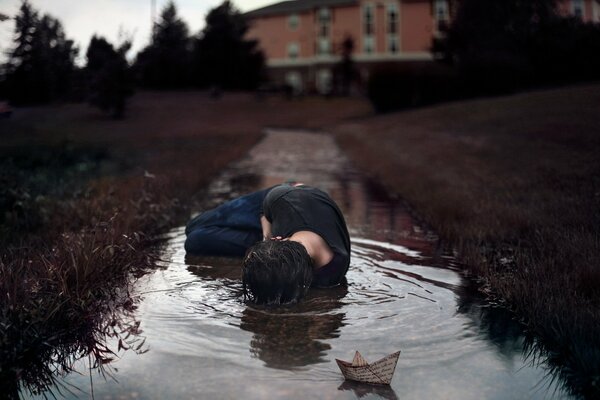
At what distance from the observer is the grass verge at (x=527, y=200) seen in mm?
3748

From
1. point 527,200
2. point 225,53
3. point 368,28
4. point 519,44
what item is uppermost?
point 368,28

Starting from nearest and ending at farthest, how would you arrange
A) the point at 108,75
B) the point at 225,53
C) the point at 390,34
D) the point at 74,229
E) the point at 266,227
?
the point at 266,227 < the point at 74,229 < the point at 108,75 < the point at 225,53 < the point at 390,34

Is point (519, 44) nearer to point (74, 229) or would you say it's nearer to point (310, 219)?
point (74, 229)

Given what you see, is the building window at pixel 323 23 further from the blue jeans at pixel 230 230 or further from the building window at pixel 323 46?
the blue jeans at pixel 230 230

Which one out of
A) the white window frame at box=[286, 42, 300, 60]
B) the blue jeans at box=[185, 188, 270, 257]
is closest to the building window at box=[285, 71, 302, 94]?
the white window frame at box=[286, 42, 300, 60]

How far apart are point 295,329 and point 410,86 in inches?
1059

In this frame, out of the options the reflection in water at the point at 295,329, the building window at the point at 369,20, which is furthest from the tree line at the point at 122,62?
the building window at the point at 369,20

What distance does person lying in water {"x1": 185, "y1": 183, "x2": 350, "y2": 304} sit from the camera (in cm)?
402

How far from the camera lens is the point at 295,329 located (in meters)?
4.00

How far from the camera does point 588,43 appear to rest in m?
25.0

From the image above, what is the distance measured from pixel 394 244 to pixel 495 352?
3048mm

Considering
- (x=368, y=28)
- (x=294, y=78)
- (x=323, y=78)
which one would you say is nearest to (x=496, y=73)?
(x=368, y=28)

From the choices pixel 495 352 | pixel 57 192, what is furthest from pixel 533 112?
pixel 495 352

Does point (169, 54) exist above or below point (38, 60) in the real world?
above
